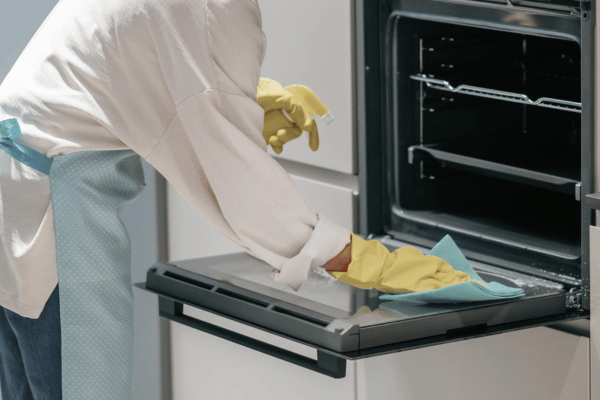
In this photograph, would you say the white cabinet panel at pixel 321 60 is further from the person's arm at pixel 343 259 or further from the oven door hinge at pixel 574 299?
the oven door hinge at pixel 574 299

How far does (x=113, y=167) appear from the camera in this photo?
58.7 inches

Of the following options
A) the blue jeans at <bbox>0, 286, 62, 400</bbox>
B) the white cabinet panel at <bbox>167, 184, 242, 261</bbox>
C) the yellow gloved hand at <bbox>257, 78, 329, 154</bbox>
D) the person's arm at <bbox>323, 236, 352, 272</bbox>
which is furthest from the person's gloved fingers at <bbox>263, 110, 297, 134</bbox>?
the white cabinet panel at <bbox>167, 184, 242, 261</bbox>

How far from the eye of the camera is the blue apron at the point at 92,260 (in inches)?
58.2

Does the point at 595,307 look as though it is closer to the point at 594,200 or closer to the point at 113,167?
the point at 594,200

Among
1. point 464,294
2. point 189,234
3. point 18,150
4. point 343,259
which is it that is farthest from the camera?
point 189,234

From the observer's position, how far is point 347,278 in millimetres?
1388

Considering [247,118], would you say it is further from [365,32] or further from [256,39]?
[365,32]

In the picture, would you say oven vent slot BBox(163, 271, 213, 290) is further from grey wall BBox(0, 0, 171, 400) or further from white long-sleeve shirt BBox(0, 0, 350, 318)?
grey wall BBox(0, 0, 171, 400)

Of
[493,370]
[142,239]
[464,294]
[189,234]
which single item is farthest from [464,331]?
[142,239]

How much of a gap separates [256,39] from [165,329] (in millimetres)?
1219

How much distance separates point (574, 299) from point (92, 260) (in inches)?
28.0

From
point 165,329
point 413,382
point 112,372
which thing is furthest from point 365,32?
point 165,329

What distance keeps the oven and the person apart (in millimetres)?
95

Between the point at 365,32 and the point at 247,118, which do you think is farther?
the point at 365,32
